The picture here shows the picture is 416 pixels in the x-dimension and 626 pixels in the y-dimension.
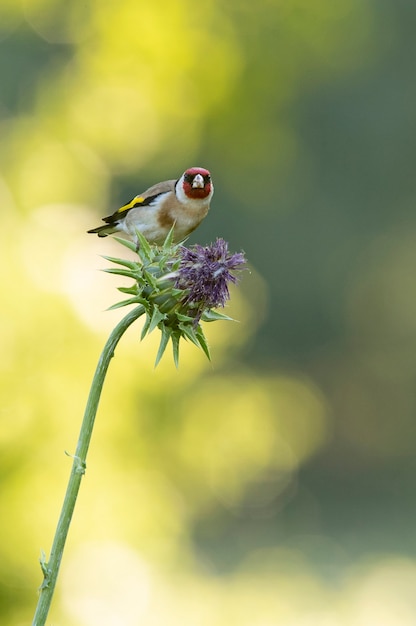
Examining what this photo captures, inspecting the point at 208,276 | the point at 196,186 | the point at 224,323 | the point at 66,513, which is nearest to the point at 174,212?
the point at 196,186

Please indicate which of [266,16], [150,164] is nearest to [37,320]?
[150,164]

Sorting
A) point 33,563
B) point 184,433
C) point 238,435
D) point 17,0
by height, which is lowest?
point 33,563

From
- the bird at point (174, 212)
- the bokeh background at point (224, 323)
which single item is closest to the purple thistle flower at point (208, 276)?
the bird at point (174, 212)

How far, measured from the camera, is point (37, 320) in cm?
778

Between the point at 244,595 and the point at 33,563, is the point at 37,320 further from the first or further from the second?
the point at 244,595

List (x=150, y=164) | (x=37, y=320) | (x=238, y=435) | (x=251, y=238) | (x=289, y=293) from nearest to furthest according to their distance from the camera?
(x=37, y=320)
(x=150, y=164)
(x=238, y=435)
(x=251, y=238)
(x=289, y=293)

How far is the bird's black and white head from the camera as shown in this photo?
3949 mm

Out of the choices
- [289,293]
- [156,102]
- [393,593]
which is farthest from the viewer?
[289,293]

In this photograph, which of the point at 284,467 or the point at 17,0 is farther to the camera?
the point at 284,467

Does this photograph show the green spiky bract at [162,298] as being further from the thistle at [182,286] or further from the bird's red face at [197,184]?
the bird's red face at [197,184]

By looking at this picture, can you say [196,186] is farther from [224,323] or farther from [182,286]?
[224,323]

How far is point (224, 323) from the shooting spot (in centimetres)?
944

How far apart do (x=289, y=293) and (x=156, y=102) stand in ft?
47.0

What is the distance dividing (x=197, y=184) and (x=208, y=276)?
1.05 metres
